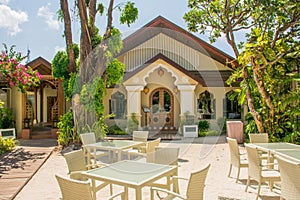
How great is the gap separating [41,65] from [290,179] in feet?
46.9

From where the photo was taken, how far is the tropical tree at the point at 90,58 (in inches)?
458

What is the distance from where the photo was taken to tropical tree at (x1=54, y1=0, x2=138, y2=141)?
11.6 m

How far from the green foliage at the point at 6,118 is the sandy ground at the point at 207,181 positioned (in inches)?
216

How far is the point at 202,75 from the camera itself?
16.8 m

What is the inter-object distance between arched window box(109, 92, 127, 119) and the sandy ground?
22.4ft

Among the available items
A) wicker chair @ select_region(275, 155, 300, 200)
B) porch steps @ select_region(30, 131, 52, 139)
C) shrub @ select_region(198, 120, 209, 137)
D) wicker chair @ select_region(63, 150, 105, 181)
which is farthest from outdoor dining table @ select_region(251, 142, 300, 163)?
porch steps @ select_region(30, 131, 52, 139)

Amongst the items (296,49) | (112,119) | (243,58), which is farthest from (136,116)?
(296,49)

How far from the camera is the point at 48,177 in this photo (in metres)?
6.91

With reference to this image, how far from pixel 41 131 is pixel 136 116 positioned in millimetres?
5495

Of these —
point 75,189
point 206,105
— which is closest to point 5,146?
point 75,189

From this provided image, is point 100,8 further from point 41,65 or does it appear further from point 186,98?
point 186,98

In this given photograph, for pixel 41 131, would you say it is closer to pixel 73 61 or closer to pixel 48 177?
pixel 73 61

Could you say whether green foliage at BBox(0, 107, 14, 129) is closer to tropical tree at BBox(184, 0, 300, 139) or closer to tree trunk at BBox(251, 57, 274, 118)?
tropical tree at BBox(184, 0, 300, 139)

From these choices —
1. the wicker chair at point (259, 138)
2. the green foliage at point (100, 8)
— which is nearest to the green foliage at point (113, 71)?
the green foliage at point (100, 8)
